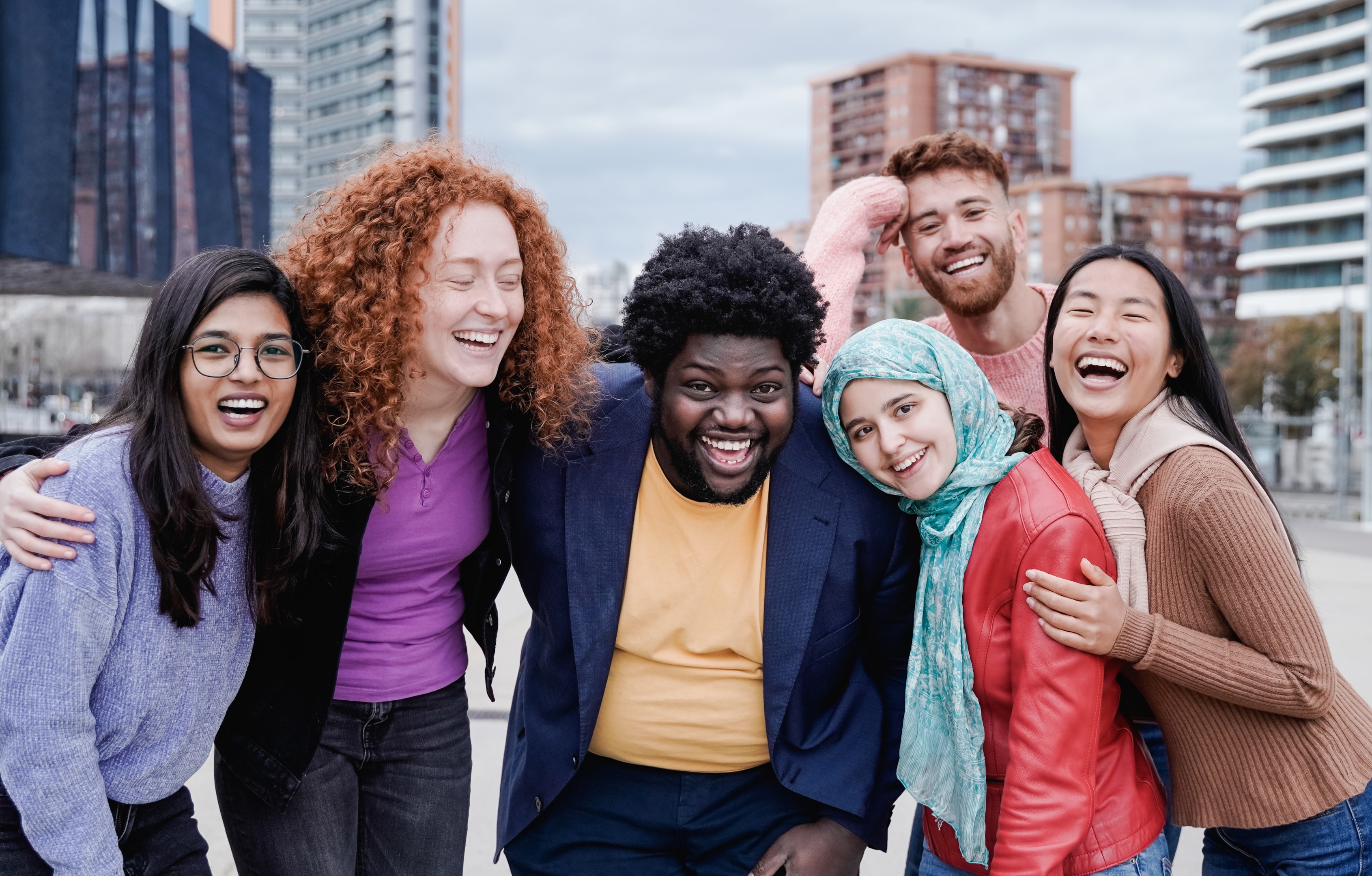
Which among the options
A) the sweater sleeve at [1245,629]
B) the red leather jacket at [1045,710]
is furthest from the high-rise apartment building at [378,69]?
the sweater sleeve at [1245,629]

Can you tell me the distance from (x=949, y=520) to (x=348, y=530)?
54.6 inches

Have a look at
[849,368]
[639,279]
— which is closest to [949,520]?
[849,368]

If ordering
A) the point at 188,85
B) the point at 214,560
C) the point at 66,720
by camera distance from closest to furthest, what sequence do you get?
the point at 66,720 → the point at 214,560 → the point at 188,85

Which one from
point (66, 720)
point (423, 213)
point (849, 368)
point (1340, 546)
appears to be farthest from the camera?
point (1340, 546)

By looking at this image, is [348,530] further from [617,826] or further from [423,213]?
[617,826]

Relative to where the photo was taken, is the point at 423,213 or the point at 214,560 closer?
the point at 214,560

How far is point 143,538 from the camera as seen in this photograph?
2074 millimetres

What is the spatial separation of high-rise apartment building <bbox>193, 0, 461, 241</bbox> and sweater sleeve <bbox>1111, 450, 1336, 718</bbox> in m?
62.3

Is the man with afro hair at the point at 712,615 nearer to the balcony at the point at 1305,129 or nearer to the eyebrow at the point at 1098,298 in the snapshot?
the eyebrow at the point at 1098,298

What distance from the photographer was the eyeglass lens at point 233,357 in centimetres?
217

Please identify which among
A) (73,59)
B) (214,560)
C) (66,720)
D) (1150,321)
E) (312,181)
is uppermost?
(312,181)

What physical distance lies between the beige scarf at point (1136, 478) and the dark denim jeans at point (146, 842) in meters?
2.10

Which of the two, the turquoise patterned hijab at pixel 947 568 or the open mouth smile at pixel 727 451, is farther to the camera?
the open mouth smile at pixel 727 451

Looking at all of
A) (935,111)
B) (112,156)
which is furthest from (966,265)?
(935,111)
